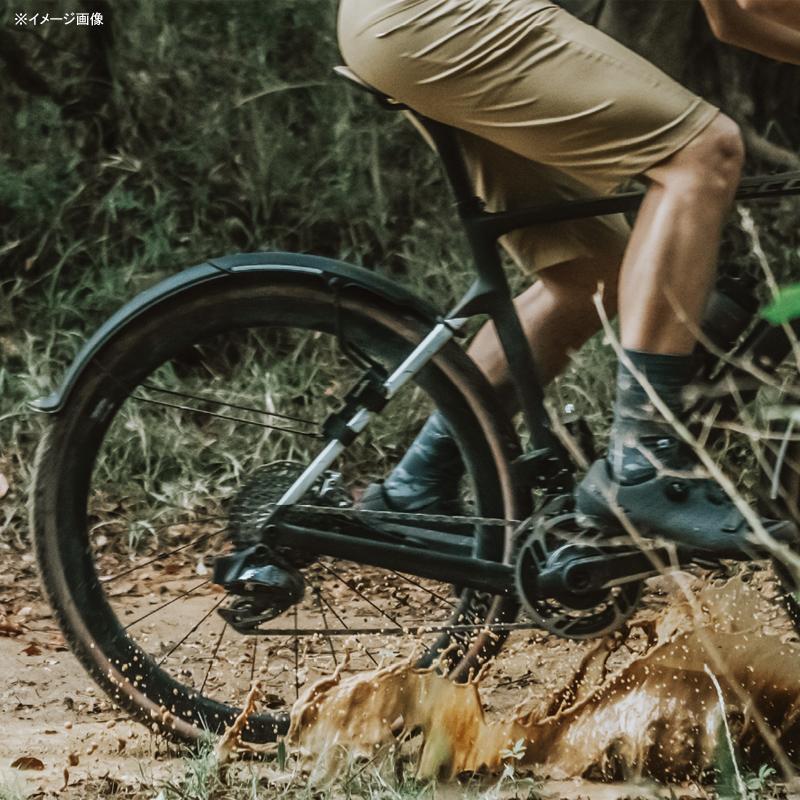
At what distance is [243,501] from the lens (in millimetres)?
3113

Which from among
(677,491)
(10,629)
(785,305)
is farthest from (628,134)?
(10,629)

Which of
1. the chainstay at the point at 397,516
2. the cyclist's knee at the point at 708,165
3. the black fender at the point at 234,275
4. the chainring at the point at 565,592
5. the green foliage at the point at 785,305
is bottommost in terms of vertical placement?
the chainring at the point at 565,592

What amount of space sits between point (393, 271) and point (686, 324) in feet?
11.2

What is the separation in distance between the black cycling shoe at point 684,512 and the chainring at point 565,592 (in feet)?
0.34

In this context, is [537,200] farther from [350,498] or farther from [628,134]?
[350,498]

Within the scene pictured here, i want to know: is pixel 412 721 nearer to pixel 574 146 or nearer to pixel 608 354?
pixel 574 146

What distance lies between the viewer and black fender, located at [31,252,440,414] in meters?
3.03

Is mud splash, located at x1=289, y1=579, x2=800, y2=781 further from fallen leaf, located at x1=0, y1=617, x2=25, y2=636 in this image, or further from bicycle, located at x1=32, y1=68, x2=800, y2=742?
fallen leaf, located at x1=0, y1=617, x2=25, y2=636

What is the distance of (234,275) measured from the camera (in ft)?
9.95

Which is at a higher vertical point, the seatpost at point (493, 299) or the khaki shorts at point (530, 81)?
the khaki shorts at point (530, 81)

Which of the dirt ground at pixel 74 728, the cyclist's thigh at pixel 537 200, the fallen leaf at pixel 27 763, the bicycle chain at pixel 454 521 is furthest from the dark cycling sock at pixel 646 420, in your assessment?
the fallen leaf at pixel 27 763

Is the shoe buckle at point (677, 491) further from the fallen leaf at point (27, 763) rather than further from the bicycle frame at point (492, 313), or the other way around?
the fallen leaf at point (27, 763)

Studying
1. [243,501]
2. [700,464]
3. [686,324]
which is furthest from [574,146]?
[243,501]

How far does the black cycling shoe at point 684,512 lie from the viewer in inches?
113
